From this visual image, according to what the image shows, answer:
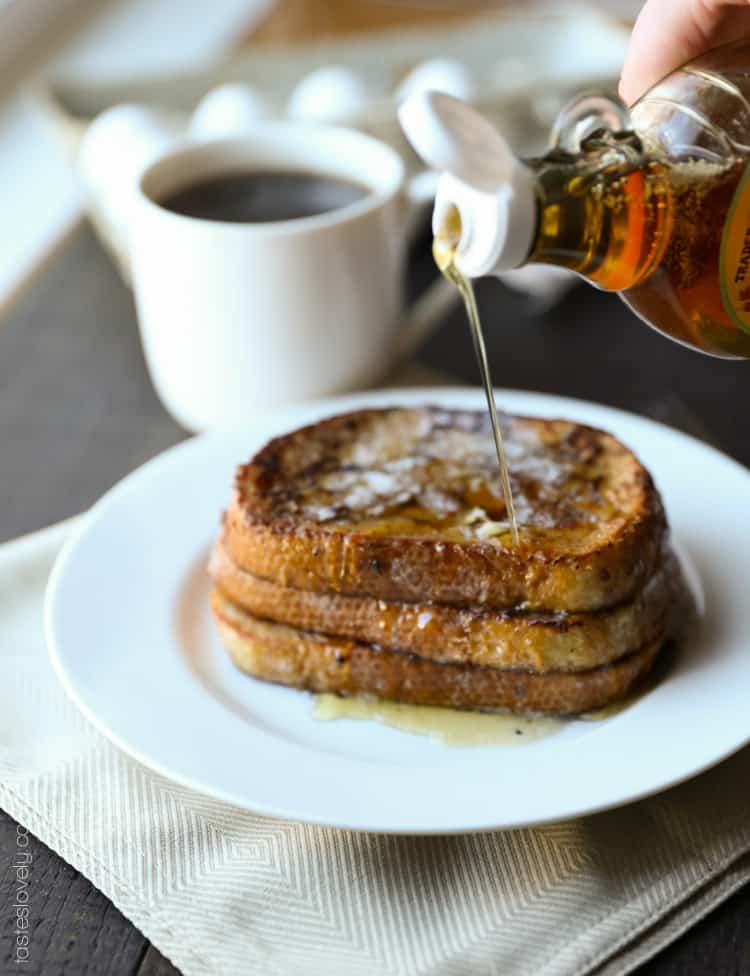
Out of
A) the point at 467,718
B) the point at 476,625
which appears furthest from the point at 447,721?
the point at 476,625

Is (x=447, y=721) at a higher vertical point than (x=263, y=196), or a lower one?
lower

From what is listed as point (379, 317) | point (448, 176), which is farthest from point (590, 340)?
point (448, 176)

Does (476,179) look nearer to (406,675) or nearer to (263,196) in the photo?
(406,675)

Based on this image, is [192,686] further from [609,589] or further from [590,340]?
[590,340]

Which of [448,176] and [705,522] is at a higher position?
[448,176]

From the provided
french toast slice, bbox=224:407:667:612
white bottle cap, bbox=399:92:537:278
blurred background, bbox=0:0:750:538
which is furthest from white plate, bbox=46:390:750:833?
white bottle cap, bbox=399:92:537:278

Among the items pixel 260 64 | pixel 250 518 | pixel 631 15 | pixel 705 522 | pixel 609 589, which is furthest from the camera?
pixel 631 15

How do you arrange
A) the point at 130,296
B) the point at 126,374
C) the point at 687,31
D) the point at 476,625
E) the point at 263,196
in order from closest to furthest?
the point at 476,625
the point at 687,31
the point at 263,196
the point at 126,374
the point at 130,296
